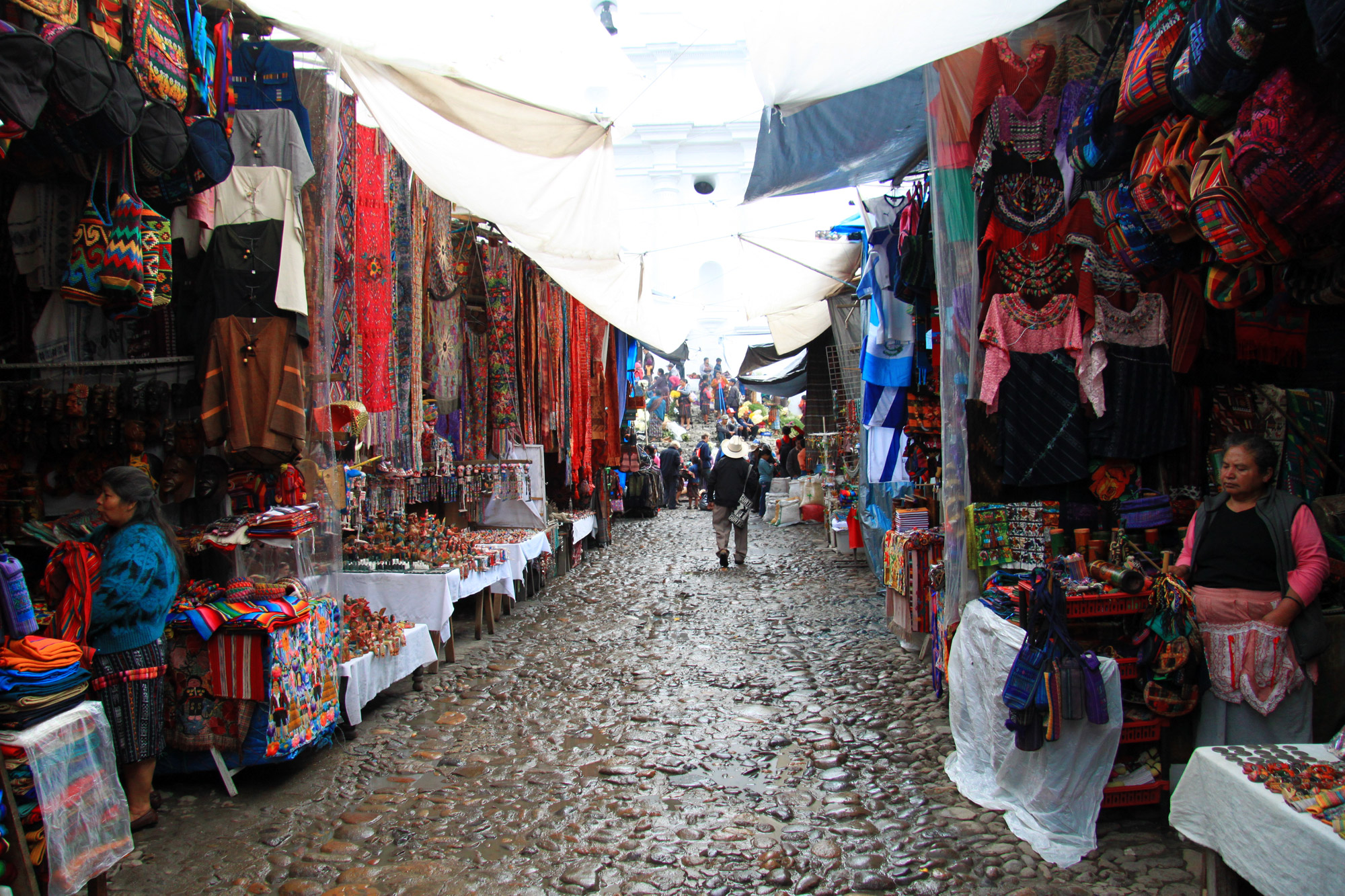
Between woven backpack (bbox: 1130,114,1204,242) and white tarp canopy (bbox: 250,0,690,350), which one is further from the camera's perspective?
white tarp canopy (bbox: 250,0,690,350)

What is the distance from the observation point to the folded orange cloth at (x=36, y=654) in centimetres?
269

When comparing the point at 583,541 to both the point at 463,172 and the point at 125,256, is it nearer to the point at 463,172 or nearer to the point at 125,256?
the point at 463,172

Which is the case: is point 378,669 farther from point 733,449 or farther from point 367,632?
point 733,449

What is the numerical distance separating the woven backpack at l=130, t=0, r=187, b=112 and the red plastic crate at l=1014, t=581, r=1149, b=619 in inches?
168

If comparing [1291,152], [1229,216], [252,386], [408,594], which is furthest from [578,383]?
[1291,152]

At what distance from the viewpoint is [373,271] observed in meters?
5.10

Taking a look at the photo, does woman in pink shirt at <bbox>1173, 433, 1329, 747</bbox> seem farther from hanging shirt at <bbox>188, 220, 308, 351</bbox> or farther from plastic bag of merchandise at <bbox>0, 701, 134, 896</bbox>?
hanging shirt at <bbox>188, 220, 308, 351</bbox>

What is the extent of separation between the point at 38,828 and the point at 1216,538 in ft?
14.2

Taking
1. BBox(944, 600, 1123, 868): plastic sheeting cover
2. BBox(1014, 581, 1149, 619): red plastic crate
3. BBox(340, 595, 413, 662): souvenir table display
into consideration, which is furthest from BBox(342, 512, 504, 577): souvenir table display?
BBox(1014, 581, 1149, 619): red plastic crate

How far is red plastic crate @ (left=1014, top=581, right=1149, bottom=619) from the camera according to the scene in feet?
11.5

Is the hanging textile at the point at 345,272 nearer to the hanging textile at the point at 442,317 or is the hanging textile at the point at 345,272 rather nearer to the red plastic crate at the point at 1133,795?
the hanging textile at the point at 442,317

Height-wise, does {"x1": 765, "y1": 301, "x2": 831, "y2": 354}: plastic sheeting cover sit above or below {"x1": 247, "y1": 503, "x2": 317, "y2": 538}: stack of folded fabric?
above

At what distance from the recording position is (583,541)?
13094mm

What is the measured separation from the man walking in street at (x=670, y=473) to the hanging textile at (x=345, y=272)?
14608mm
